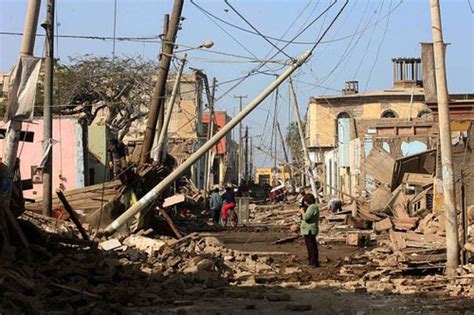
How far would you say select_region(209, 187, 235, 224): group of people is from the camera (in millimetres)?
29047

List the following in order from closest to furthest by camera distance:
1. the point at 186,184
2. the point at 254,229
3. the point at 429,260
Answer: the point at 429,260 < the point at 254,229 < the point at 186,184

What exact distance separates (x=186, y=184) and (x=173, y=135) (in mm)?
12711

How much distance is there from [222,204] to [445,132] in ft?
56.0

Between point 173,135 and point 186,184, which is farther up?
point 173,135

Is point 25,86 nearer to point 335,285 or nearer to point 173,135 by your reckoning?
point 335,285

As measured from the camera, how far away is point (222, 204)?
30359 millimetres

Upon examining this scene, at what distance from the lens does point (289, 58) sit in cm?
1998

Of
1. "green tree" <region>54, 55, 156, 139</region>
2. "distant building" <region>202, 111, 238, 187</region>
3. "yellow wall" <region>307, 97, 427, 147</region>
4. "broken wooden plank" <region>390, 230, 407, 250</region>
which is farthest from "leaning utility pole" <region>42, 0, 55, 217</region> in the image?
"yellow wall" <region>307, 97, 427, 147</region>

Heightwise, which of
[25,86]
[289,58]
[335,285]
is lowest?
[335,285]

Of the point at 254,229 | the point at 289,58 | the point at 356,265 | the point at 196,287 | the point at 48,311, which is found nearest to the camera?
the point at 48,311

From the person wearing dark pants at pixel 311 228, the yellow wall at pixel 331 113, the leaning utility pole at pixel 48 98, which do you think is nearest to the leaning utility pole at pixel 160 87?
the leaning utility pole at pixel 48 98

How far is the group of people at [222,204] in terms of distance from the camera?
2905 centimetres

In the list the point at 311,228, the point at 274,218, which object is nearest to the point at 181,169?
the point at 311,228

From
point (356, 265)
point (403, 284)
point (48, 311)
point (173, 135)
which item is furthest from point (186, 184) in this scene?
point (48, 311)
